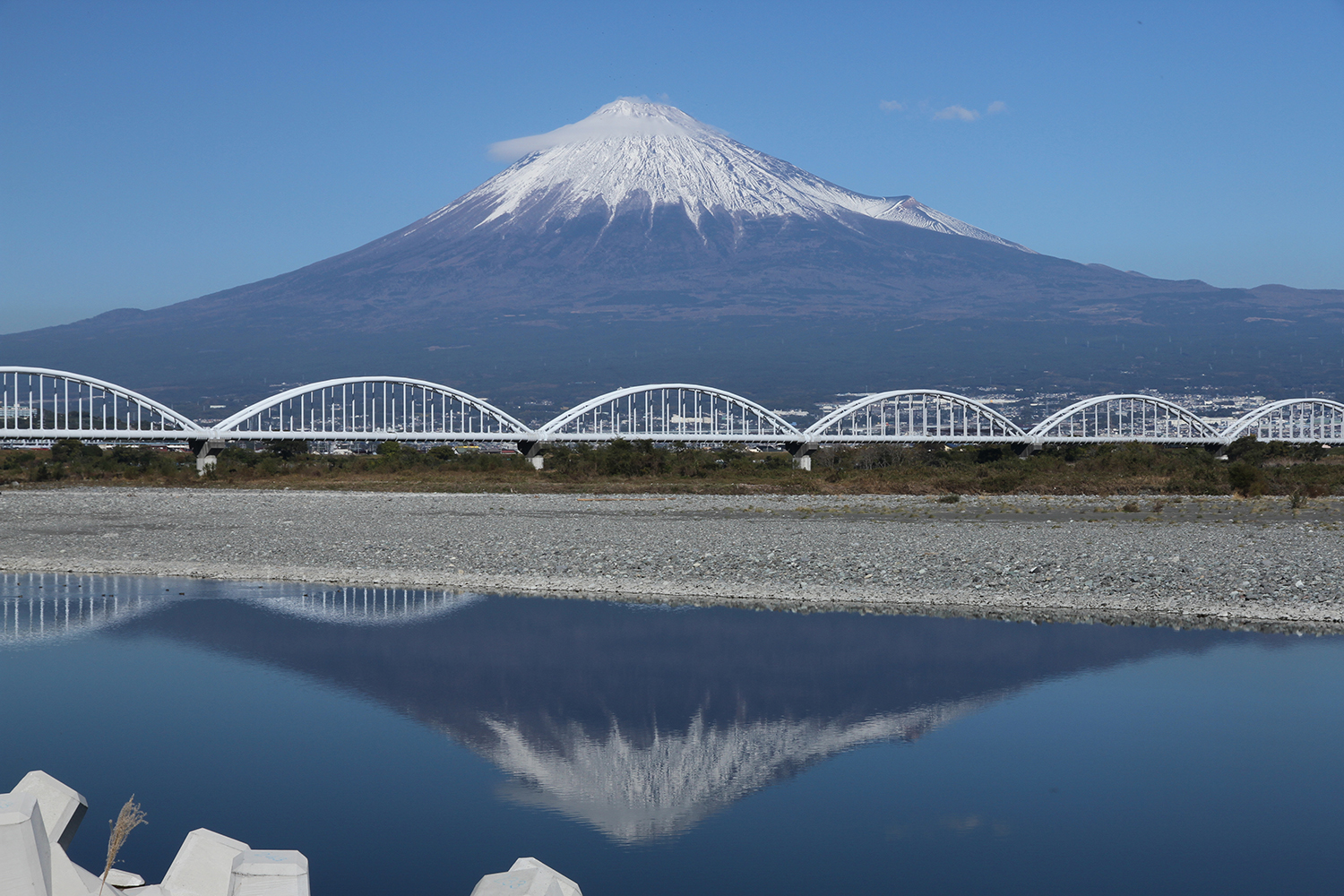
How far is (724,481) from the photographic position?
52.5 m

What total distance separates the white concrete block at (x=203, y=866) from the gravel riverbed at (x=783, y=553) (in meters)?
13.3

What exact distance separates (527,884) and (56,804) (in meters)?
1.79

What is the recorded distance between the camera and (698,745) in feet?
35.1

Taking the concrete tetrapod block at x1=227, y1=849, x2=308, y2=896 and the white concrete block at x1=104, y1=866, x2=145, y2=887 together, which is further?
the white concrete block at x1=104, y1=866, x2=145, y2=887

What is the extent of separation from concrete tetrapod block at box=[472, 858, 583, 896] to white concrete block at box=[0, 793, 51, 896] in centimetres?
116

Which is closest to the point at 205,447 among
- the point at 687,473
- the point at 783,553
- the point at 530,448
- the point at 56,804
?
the point at 530,448

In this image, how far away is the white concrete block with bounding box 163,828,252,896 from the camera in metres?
→ 3.84

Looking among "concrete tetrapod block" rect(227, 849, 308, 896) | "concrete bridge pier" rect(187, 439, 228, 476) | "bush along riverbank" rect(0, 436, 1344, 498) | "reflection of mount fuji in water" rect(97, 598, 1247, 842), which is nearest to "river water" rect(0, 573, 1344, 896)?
"reflection of mount fuji in water" rect(97, 598, 1247, 842)

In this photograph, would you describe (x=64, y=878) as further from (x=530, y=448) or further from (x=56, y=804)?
(x=530, y=448)

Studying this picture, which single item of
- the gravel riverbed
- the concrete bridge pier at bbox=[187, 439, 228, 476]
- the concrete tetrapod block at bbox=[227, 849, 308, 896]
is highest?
the concrete bridge pier at bbox=[187, 439, 228, 476]

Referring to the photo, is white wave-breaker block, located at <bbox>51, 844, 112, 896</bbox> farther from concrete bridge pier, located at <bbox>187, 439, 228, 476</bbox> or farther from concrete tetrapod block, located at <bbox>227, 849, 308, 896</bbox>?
concrete bridge pier, located at <bbox>187, 439, 228, 476</bbox>

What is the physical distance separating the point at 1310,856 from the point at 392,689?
339 inches

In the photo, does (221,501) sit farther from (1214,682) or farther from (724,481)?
(1214,682)

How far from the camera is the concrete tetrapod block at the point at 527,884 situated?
332cm
